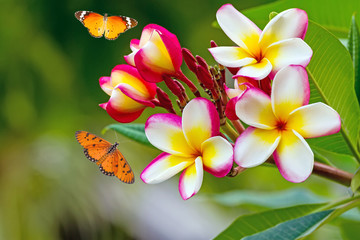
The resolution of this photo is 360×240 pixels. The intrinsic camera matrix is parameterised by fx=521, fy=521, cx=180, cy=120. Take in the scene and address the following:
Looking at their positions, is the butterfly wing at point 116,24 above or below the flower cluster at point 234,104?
above

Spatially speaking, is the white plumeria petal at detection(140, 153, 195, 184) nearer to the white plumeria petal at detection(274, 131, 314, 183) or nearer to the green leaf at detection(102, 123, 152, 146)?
the white plumeria petal at detection(274, 131, 314, 183)

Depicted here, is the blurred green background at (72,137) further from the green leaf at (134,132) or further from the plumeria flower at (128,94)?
the plumeria flower at (128,94)

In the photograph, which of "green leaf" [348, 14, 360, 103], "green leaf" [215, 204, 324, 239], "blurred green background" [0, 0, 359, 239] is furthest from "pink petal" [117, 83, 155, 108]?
"blurred green background" [0, 0, 359, 239]

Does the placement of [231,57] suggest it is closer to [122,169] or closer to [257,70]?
[257,70]

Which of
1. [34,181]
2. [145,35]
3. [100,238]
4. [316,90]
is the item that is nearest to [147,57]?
[145,35]

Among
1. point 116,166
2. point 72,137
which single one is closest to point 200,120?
point 116,166

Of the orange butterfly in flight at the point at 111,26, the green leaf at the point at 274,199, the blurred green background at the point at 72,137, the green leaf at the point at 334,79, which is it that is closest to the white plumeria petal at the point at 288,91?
the green leaf at the point at 334,79

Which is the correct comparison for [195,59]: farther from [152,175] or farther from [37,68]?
[37,68]
